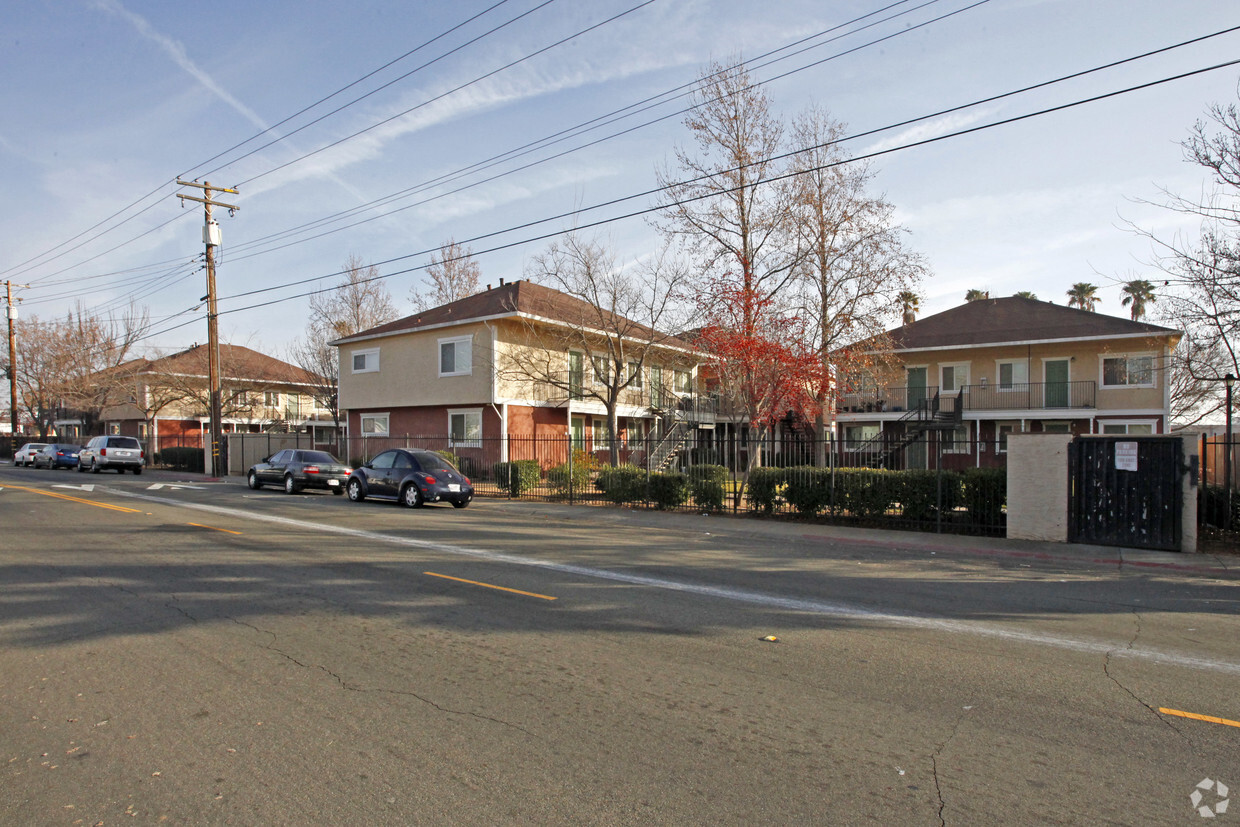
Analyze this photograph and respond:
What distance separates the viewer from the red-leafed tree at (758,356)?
2061cm

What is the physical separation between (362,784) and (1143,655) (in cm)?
Answer: 616

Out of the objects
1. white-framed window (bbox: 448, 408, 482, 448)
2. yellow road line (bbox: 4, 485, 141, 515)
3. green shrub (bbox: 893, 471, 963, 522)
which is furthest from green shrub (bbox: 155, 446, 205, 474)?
green shrub (bbox: 893, 471, 963, 522)

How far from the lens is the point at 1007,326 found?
33.6m

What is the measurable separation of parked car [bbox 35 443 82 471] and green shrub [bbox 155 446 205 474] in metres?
3.86

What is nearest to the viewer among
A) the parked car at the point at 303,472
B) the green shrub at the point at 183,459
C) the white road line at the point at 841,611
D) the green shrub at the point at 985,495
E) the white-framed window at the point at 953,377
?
the white road line at the point at 841,611

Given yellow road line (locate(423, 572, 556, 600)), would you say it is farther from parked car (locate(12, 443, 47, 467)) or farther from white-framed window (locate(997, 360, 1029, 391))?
parked car (locate(12, 443, 47, 467))

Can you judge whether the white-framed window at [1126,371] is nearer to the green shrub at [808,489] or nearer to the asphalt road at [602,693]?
the green shrub at [808,489]

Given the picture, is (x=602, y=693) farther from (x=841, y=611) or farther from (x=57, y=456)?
(x=57, y=456)

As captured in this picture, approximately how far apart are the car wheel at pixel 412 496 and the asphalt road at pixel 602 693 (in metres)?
8.27

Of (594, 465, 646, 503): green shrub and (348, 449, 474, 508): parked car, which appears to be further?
(594, 465, 646, 503): green shrub

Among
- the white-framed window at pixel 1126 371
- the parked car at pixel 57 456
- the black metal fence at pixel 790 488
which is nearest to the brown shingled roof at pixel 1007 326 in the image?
the white-framed window at pixel 1126 371

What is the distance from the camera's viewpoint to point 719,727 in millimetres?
4578

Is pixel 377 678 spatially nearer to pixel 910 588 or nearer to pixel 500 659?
pixel 500 659

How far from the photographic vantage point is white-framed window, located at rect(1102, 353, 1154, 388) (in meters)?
29.7
